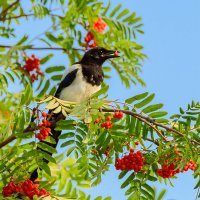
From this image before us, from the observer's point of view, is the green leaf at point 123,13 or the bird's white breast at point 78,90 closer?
the bird's white breast at point 78,90

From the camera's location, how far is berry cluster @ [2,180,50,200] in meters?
3.87

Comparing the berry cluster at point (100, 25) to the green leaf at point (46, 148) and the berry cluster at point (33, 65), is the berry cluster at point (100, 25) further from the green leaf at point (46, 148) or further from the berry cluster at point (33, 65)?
the green leaf at point (46, 148)

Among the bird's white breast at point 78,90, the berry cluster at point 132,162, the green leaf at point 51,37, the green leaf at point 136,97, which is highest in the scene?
the green leaf at point 51,37

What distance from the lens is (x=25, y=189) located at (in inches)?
153

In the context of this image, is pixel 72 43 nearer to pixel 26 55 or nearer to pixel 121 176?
pixel 26 55

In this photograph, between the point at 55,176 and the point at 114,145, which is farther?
the point at 55,176

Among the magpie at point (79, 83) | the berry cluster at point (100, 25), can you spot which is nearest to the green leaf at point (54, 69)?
the magpie at point (79, 83)

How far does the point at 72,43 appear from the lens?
243 inches

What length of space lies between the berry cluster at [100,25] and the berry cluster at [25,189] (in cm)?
259

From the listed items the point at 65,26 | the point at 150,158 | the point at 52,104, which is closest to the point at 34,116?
the point at 52,104

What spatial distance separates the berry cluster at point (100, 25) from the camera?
20.0 ft

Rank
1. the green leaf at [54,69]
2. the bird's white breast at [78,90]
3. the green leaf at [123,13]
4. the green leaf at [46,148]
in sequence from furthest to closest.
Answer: the green leaf at [123,13], the green leaf at [54,69], the bird's white breast at [78,90], the green leaf at [46,148]

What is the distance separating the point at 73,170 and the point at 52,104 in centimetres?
166

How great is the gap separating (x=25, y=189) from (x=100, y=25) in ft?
9.15
